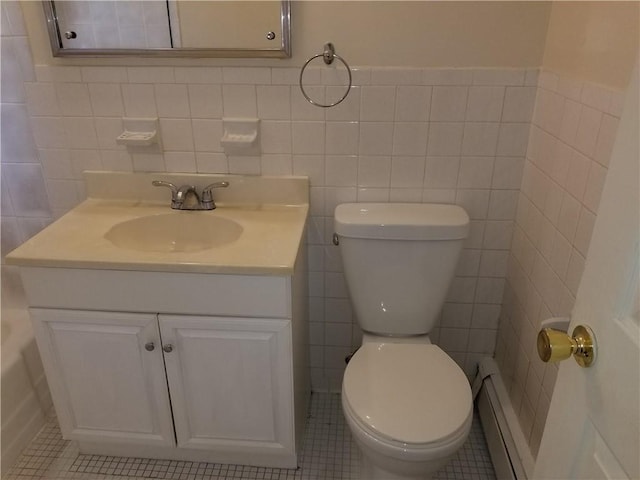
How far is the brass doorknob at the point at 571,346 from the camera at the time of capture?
687 millimetres

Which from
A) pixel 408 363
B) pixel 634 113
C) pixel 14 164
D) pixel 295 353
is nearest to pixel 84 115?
pixel 14 164

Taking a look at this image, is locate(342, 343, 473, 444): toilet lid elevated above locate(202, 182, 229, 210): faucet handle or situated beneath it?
situated beneath

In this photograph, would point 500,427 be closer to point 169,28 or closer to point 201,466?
point 201,466

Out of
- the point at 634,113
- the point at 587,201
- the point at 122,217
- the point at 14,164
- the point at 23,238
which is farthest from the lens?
the point at 23,238

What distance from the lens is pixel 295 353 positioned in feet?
4.83

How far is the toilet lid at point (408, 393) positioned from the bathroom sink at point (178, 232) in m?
0.58

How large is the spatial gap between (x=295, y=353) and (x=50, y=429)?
3.37ft

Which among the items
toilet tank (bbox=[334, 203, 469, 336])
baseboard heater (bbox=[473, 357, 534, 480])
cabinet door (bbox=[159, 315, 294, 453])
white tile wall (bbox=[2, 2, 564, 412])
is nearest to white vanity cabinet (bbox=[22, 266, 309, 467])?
cabinet door (bbox=[159, 315, 294, 453])

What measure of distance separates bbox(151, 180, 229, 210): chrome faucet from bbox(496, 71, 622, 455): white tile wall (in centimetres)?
95

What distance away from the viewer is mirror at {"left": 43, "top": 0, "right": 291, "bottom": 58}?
1428 mm

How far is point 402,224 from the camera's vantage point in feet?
4.79

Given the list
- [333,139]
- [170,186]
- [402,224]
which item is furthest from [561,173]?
[170,186]

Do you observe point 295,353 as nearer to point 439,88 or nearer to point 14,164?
point 439,88

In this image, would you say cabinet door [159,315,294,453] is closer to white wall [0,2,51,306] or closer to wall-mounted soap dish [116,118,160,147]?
wall-mounted soap dish [116,118,160,147]
